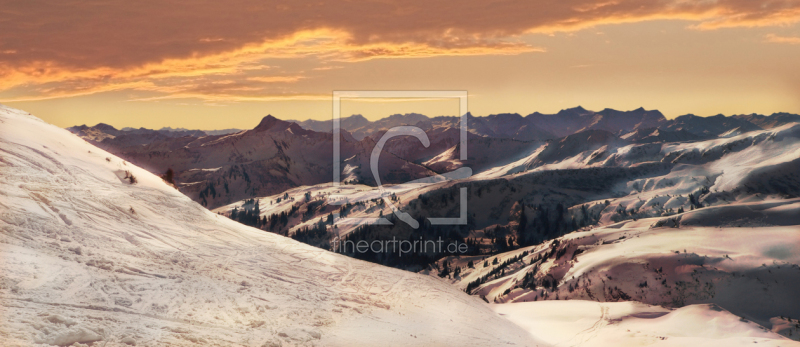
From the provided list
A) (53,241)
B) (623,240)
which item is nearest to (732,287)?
(623,240)

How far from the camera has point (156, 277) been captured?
16078 millimetres

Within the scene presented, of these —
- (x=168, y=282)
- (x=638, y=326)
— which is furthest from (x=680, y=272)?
(x=168, y=282)

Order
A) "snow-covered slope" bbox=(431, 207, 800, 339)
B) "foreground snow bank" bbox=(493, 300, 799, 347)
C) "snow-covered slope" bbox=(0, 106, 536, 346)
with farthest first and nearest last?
"snow-covered slope" bbox=(431, 207, 800, 339), "foreground snow bank" bbox=(493, 300, 799, 347), "snow-covered slope" bbox=(0, 106, 536, 346)

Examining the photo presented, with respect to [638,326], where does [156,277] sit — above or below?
above

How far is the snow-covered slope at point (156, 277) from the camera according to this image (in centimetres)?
1307

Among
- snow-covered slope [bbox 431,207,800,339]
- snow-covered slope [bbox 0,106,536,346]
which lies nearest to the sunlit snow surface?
snow-covered slope [bbox 0,106,536,346]

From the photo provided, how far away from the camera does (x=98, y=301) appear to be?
13.5 metres

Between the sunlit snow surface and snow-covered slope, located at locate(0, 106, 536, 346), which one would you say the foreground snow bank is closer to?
the sunlit snow surface

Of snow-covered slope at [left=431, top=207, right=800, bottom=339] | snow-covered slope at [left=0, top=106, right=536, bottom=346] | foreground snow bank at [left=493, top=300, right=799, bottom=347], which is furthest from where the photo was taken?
snow-covered slope at [left=431, top=207, right=800, bottom=339]

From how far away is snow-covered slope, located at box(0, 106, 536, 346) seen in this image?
13070mm

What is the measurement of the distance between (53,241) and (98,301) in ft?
11.9

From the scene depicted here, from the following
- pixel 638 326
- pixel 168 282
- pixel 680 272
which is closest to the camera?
pixel 168 282

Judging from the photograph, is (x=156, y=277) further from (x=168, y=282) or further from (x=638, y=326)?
(x=638, y=326)

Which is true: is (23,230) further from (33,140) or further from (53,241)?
(33,140)
